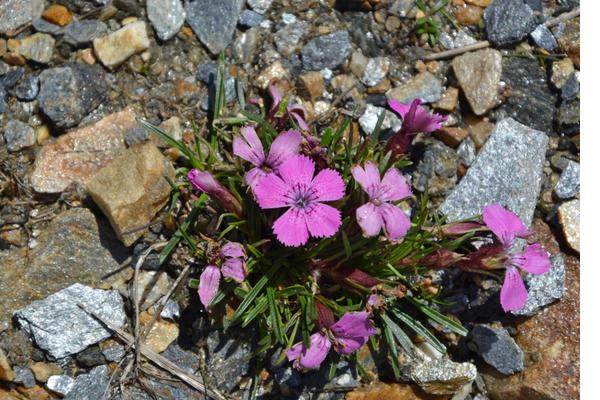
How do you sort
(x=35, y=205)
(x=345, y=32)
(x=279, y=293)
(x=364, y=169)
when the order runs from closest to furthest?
(x=364, y=169), (x=279, y=293), (x=35, y=205), (x=345, y=32)

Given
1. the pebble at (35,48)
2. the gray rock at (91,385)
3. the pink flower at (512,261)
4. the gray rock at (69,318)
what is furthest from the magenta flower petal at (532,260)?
the pebble at (35,48)

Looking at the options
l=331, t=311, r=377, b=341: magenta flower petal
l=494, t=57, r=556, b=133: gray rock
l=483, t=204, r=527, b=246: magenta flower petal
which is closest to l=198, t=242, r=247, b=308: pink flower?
l=331, t=311, r=377, b=341: magenta flower petal

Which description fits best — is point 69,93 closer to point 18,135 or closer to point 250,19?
point 18,135

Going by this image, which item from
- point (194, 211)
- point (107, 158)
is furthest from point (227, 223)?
point (107, 158)

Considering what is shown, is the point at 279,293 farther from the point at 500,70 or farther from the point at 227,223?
the point at 500,70

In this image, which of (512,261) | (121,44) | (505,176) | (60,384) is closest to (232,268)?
(60,384)

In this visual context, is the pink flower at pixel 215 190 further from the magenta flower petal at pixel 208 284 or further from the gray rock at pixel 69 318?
the gray rock at pixel 69 318

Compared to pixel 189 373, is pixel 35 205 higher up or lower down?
higher up
